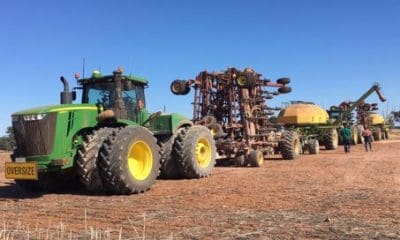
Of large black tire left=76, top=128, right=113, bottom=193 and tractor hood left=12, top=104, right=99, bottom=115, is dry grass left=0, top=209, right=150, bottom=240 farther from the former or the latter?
tractor hood left=12, top=104, right=99, bottom=115

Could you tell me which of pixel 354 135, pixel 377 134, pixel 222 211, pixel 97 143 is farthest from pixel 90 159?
pixel 377 134

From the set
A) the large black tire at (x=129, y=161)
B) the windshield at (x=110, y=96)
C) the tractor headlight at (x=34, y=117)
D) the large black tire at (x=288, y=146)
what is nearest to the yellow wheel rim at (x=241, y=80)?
the large black tire at (x=288, y=146)

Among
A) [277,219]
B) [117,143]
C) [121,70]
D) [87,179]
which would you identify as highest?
[121,70]

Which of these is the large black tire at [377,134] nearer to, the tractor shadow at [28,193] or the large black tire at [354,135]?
the large black tire at [354,135]

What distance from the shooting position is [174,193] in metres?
10.3

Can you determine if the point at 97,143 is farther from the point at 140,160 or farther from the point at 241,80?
the point at 241,80

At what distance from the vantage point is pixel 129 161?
10547mm

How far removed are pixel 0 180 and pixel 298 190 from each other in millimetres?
8608

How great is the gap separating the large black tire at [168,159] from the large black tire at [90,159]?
9.38 ft

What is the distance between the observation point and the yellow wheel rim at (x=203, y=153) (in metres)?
13.5

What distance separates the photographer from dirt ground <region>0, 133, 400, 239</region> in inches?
253

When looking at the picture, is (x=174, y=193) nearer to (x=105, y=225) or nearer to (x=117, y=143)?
(x=117, y=143)

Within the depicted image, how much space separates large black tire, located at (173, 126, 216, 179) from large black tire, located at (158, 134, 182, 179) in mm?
131

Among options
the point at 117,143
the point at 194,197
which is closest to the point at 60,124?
the point at 117,143
